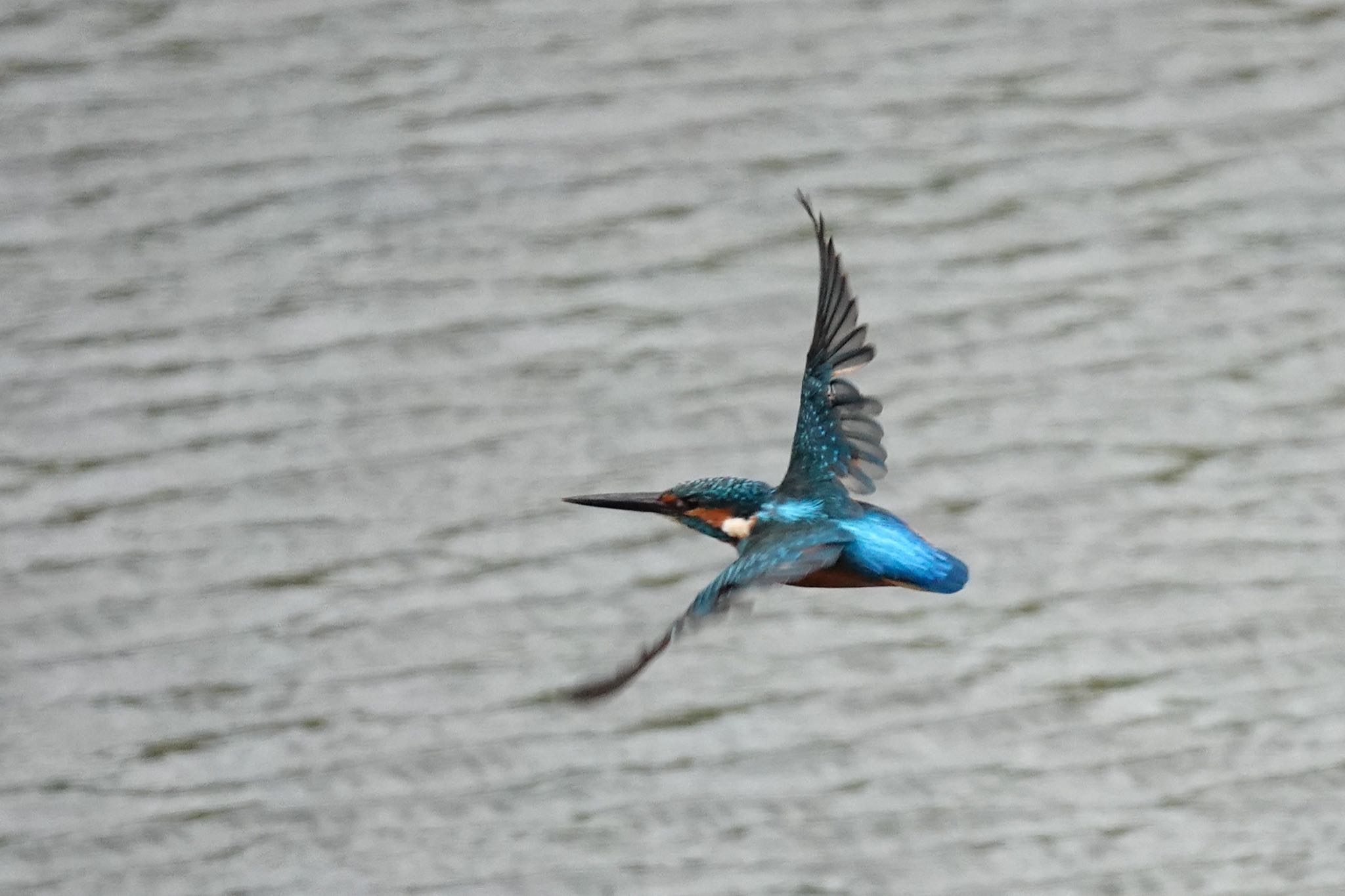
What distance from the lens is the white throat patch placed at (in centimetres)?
84

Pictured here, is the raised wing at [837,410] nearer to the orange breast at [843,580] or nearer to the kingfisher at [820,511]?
the kingfisher at [820,511]

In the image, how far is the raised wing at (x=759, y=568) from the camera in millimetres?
663

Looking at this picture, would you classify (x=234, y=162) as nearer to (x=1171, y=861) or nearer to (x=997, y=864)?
(x=997, y=864)

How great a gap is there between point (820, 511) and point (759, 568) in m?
0.15

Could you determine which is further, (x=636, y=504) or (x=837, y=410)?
(x=837, y=410)

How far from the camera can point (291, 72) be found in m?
1.50

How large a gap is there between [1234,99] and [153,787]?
113 centimetres

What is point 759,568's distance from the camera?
719 mm

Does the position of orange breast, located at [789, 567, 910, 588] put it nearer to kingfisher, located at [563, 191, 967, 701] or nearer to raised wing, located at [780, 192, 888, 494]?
kingfisher, located at [563, 191, 967, 701]

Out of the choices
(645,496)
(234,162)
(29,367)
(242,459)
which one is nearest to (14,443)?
(29,367)

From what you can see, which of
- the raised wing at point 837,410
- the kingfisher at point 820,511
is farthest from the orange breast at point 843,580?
the raised wing at point 837,410

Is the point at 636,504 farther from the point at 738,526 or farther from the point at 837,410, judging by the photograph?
the point at 837,410

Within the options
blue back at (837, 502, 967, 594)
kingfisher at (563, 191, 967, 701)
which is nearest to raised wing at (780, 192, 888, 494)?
kingfisher at (563, 191, 967, 701)

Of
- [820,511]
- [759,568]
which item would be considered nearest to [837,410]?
[820,511]
